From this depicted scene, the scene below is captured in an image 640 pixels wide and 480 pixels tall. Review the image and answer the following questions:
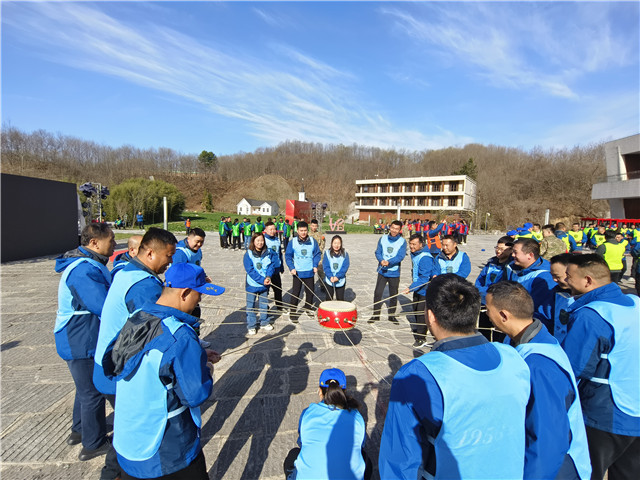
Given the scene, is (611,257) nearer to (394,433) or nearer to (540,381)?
(540,381)

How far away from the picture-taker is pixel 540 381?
1.71 meters

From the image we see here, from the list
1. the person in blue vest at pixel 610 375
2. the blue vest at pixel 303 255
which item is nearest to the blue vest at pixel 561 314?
the person in blue vest at pixel 610 375

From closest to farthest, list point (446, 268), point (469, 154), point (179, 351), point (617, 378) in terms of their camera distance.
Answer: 1. point (179, 351)
2. point (617, 378)
3. point (446, 268)
4. point (469, 154)

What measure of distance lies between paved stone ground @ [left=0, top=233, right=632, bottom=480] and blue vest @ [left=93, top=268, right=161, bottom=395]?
102 cm

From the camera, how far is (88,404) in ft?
9.98

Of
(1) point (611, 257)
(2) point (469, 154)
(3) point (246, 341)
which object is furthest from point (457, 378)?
(2) point (469, 154)

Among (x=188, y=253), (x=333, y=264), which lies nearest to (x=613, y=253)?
(x=333, y=264)

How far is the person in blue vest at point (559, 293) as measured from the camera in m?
3.23

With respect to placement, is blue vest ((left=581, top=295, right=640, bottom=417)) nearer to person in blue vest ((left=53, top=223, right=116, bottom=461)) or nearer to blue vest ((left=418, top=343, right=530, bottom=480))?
blue vest ((left=418, top=343, right=530, bottom=480))

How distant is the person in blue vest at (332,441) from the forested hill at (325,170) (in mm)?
59600

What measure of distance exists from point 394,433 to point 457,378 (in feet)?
1.32

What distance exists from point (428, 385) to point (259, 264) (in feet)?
16.5

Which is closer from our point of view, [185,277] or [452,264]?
[185,277]

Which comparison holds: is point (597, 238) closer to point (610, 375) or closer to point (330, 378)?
point (610, 375)
